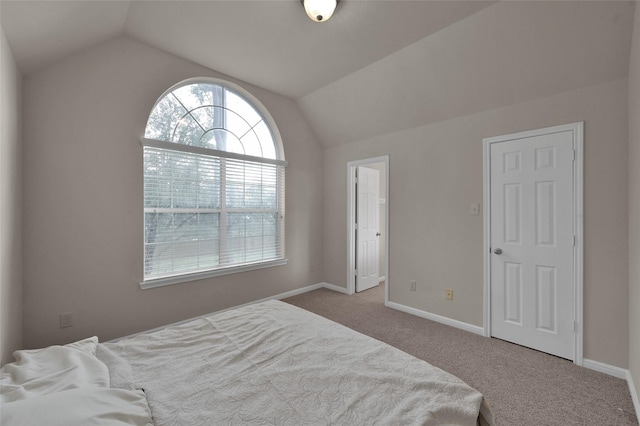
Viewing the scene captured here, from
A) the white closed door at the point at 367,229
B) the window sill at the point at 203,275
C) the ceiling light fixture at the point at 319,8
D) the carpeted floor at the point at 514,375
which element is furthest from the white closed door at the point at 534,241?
the window sill at the point at 203,275

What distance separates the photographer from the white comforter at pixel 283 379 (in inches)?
40.1

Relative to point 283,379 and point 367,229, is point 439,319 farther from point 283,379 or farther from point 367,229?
point 283,379

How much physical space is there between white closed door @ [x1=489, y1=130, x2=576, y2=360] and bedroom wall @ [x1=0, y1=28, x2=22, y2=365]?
3.88m

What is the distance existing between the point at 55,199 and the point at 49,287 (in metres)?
0.73

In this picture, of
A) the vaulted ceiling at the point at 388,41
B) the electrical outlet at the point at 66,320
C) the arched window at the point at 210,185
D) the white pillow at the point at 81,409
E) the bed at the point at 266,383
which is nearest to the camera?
the white pillow at the point at 81,409

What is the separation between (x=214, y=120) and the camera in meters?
3.38

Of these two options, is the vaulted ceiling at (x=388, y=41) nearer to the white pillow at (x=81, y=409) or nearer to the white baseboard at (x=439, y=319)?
the white pillow at (x=81, y=409)

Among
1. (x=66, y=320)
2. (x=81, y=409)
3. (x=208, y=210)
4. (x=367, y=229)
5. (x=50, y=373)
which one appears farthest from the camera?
(x=367, y=229)

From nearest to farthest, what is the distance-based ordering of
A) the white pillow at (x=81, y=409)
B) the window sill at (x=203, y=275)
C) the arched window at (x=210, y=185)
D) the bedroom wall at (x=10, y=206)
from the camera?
1. the white pillow at (x=81, y=409)
2. the bedroom wall at (x=10, y=206)
3. the window sill at (x=203, y=275)
4. the arched window at (x=210, y=185)

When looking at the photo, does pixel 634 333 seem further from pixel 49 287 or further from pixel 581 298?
pixel 49 287

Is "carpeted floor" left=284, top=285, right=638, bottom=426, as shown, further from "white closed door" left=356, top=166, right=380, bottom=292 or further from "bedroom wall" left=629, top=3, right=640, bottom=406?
"white closed door" left=356, top=166, right=380, bottom=292

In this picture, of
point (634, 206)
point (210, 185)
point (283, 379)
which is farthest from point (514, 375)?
point (210, 185)

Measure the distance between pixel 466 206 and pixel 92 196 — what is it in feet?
12.1

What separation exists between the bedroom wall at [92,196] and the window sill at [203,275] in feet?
0.22
